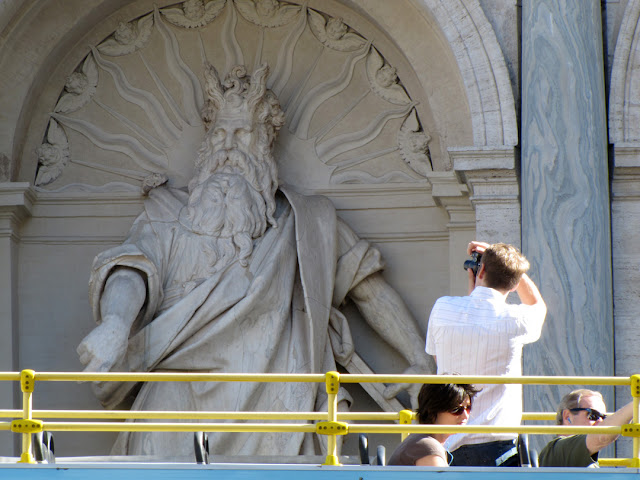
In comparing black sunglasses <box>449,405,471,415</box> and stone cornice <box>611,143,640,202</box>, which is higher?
stone cornice <box>611,143,640,202</box>

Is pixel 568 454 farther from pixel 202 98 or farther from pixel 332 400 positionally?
pixel 202 98

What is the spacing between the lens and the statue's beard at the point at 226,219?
944 cm

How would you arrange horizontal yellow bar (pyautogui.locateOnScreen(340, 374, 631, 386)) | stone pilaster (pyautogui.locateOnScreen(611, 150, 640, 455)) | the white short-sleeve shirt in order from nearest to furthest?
horizontal yellow bar (pyautogui.locateOnScreen(340, 374, 631, 386)) → the white short-sleeve shirt → stone pilaster (pyautogui.locateOnScreen(611, 150, 640, 455))

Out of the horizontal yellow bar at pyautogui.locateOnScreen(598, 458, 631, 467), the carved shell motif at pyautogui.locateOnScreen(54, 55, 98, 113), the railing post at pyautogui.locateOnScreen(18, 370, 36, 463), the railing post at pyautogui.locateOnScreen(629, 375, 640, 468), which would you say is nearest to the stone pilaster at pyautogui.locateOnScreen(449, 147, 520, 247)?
the horizontal yellow bar at pyautogui.locateOnScreen(598, 458, 631, 467)

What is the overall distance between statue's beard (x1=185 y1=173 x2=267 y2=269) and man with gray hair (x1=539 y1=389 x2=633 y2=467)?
4.03m

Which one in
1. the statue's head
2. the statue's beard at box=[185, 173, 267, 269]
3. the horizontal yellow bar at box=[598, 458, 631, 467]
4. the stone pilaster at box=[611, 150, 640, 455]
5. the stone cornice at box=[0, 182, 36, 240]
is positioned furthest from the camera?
the statue's head

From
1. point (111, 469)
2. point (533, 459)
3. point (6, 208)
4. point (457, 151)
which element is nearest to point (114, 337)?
point (6, 208)

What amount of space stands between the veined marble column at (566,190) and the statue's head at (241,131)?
183 centimetres

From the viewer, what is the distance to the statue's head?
380 inches

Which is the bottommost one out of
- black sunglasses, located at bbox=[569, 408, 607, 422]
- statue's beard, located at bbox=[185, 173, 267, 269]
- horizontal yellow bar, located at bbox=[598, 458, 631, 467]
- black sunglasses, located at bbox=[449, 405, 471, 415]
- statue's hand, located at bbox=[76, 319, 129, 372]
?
horizontal yellow bar, located at bbox=[598, 458, 631, 467]

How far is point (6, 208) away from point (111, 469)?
419cm

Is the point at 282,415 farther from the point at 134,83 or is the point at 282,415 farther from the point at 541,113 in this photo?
the point at 134,83

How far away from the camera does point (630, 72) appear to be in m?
8.91

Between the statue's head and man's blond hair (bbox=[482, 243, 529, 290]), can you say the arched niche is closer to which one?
the statue's head
